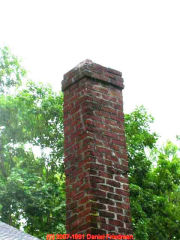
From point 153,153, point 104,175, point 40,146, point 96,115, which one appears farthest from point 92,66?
point 153,153

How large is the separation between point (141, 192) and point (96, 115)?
40.9 feet

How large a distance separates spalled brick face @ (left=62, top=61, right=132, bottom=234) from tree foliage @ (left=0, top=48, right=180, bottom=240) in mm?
11681

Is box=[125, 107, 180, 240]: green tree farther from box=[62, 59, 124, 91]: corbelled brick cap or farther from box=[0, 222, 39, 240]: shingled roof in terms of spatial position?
box=[62, 59, 124, 91]: corbelled brick cap

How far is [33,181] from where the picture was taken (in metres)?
18.0

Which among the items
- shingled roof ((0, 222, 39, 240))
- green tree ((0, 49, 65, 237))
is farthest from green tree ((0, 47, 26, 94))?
shingled roof ((0, 222, 39, 240))

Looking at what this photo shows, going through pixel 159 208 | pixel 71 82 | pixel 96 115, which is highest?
pixel 159 208

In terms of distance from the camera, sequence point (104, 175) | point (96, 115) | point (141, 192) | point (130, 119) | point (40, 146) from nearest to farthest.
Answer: point (104, 175) < point (96, 115) < point (141, 192) < point (130, 119) < point (40, 146)

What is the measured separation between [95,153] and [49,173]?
17.0 metres

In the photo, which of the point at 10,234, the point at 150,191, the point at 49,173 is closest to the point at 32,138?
the point at 49,173

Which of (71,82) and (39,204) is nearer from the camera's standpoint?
(71,82)

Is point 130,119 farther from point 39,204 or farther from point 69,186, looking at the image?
point 69,186

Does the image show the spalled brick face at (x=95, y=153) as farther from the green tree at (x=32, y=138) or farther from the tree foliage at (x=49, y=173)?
the green tree at (x=32, y=138)

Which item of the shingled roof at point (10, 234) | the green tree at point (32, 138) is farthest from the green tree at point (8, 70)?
the shingled roof at point (10, 234)

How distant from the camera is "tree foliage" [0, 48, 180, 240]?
16.9 metres
